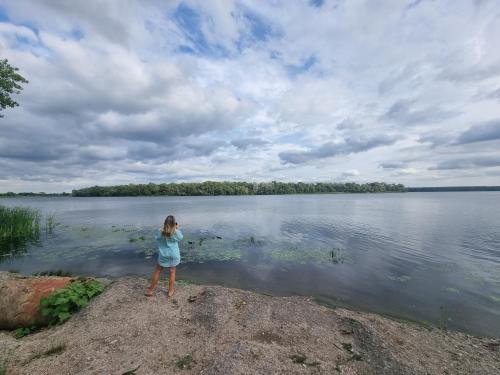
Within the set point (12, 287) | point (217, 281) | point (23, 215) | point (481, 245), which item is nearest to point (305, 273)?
point (217, 281)

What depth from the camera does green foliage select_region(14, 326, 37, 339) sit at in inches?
301

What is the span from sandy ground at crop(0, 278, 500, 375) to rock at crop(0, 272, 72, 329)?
55cm

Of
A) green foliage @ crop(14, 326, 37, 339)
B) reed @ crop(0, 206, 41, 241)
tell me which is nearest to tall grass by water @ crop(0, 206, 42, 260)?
reed @ crop(0, 206, 41, 241)

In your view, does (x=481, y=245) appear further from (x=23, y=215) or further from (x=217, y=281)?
(x=23, y=215)

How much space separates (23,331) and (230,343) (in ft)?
20.3

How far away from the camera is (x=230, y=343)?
23.4 feet

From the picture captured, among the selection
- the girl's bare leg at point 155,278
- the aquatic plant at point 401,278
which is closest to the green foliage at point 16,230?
the girl's bare leg at point 155,278

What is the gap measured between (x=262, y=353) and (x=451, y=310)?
9.55m

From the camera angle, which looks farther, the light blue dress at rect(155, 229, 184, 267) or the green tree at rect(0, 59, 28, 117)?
the green tree at rect(0, 59, 28, 117)

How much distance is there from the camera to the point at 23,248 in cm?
2322

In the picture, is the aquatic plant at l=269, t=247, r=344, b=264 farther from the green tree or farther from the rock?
the green tree

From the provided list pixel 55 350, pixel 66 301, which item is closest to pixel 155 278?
pixel 66 301

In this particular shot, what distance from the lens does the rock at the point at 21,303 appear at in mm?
8180

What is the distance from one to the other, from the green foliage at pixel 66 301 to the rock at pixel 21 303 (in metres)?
0.25
